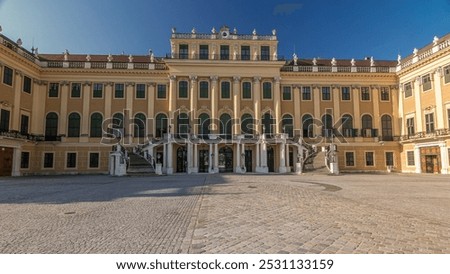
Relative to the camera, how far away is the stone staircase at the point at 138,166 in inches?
1119

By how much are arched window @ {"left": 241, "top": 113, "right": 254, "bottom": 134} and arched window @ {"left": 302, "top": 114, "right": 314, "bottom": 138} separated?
630cm

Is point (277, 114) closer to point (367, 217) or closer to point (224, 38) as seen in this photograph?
point (224, 38)

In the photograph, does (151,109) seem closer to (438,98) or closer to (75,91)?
(75,91)

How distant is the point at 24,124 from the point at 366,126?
3809cm

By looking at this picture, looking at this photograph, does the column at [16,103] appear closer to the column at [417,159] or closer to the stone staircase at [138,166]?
the stone staircase at [138,166]

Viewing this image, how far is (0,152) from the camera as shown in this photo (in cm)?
2798

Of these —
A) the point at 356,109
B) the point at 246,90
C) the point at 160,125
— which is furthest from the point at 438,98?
the point at 160,125

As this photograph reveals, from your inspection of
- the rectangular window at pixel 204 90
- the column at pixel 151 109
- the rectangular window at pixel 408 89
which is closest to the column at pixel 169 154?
the column at pixel 151 109

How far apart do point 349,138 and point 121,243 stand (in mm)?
35551

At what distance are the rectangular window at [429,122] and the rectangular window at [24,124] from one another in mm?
41700

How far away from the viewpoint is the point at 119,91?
35.7 meters

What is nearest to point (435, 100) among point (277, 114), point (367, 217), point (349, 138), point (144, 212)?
point (349, 138)
